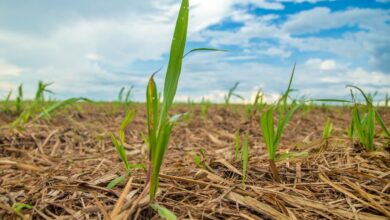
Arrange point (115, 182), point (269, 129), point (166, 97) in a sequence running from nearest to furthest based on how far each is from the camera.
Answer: point (166, 97), point (115, 182), point (269, 129)

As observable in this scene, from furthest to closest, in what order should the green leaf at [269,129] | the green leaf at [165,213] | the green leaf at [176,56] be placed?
the green leaf at [269,129] < the green leaf at [176,56] < the green leaf at [165,213]

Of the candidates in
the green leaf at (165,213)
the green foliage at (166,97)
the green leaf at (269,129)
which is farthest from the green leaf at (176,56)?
the green leaf at (269,129)

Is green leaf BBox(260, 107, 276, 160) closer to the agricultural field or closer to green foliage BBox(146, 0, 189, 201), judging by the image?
the agricultural field

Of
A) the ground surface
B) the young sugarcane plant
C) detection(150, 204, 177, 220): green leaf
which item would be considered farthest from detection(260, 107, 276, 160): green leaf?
detection(150, 204, 177, 220): green leaf

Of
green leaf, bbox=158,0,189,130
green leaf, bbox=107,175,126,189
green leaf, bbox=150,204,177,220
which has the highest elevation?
green leaf, bbox=158,0,189,130

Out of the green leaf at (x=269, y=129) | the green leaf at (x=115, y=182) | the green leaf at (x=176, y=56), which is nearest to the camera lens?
the green leaf at (x=176, y=56)

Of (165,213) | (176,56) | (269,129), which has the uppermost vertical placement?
(176,56)

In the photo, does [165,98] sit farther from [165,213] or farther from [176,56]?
[165,213]

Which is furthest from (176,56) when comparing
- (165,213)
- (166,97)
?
(165,213)

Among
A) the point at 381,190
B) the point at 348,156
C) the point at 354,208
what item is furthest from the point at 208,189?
the point at 348,156

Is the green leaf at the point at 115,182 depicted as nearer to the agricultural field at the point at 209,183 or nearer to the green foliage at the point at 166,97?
the agricultural field at the point at 209,183

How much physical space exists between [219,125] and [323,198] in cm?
300

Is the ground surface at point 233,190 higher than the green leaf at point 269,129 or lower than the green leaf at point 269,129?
lower

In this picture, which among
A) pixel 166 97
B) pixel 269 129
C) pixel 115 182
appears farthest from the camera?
pixel 269 129
